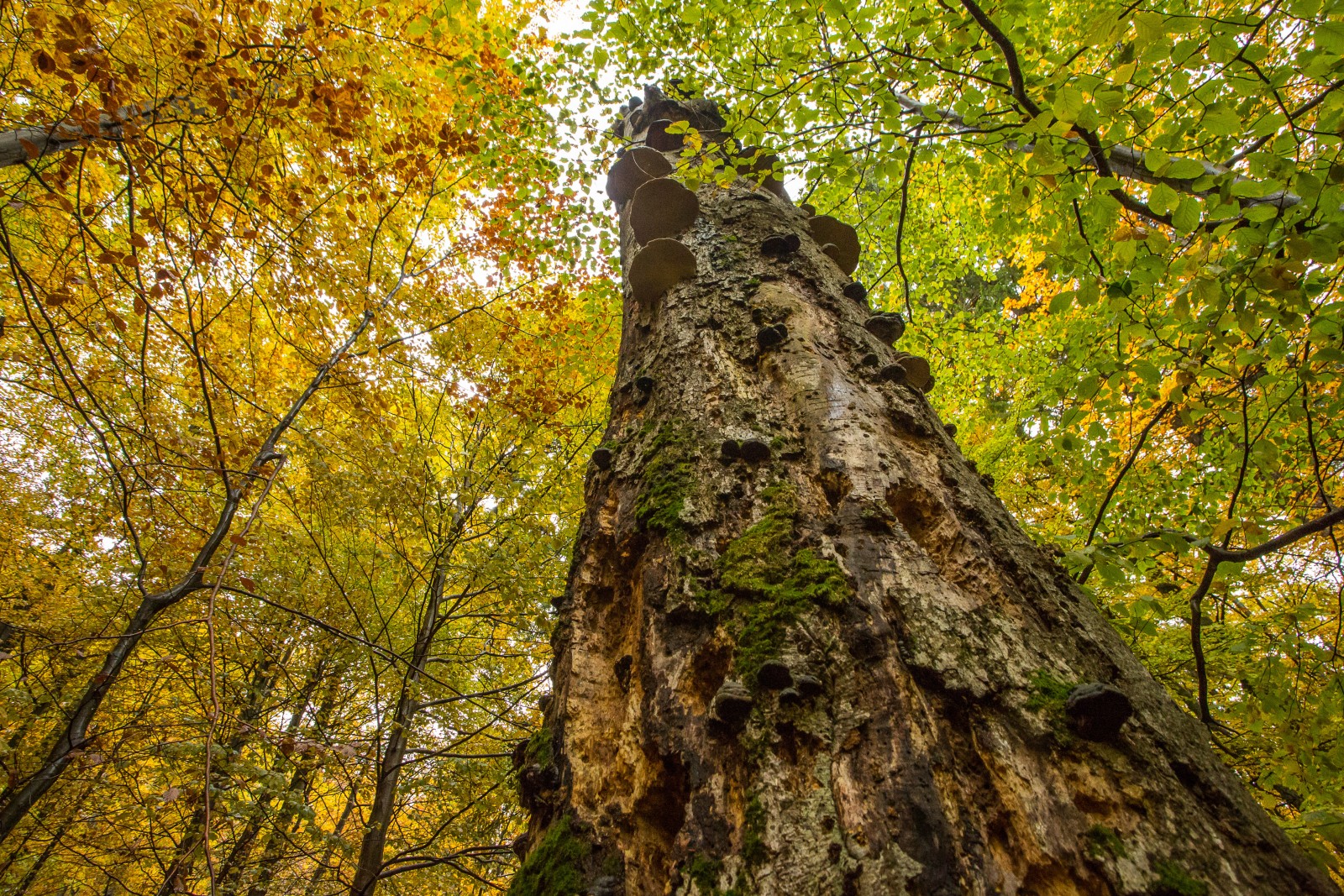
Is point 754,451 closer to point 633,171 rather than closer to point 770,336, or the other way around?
point 770,336

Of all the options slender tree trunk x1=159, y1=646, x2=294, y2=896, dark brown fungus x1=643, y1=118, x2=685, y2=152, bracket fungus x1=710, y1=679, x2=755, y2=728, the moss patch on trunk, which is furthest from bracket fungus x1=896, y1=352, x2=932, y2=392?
slender tree trunk x1=159, y1=646, x2=294, y2=896

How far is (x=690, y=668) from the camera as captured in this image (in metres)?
1.58

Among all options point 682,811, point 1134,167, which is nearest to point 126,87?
point 682,811

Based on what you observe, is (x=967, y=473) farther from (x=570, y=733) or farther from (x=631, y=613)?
(x=570, y=733)

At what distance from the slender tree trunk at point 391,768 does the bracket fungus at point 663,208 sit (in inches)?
133

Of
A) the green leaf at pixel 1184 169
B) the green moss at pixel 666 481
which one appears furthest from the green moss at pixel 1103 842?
the green leaf at pixel 1184 169

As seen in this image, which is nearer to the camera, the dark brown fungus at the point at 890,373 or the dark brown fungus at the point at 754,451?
the dark brown fungus at the point at 754,451

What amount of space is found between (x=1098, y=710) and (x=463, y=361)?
7692 mm

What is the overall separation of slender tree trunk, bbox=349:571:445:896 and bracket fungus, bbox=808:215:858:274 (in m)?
4.12

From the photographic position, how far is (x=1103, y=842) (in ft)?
3.43

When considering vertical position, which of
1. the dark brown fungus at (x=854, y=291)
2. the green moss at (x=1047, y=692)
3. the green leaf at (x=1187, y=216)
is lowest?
the green moss at (x=1047, y=692)

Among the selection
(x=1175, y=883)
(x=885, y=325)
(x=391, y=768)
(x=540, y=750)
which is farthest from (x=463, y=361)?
(x=1175, y=883)

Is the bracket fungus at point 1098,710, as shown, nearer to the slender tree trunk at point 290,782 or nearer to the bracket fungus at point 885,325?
the bracket fungus at point 885,325

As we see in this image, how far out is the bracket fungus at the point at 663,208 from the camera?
3.64 meters
